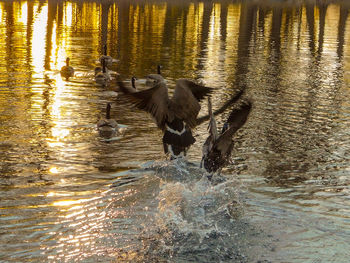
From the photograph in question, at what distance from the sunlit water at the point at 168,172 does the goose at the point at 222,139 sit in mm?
368

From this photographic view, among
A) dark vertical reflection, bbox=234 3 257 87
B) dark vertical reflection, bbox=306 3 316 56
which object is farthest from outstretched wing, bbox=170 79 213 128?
dark vertical reflection, bbox=306 3 316 56

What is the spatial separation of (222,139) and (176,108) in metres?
1.78

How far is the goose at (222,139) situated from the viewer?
10086 mm

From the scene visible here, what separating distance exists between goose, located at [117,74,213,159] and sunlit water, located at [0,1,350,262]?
0.60m

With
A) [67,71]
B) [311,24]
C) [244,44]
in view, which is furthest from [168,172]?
[311,24]

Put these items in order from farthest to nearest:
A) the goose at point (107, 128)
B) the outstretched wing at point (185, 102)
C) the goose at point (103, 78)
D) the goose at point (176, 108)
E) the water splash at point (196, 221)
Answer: the goose at point (103, 78)
the goose at point (107, 128)
the outstretched wing at point (185, 102)
the goose at point (176, 108)
the water splash at point (196, 221)

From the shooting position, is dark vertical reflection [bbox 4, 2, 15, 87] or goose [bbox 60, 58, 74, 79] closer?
goose [bbox 60, 58, 74, 79]

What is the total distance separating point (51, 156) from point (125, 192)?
2.60 meters

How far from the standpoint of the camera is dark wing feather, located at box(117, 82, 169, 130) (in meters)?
11.2

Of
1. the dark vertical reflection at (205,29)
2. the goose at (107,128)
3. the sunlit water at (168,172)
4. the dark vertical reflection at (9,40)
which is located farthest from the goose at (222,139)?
the dark vertical reflection at (205,29)

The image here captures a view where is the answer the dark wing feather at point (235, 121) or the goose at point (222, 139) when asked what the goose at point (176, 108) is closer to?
the goose at point (222, 139)

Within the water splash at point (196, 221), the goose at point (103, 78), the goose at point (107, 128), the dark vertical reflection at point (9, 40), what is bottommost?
the water splash at point (196, 221)

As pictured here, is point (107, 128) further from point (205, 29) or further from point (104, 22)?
point (104, 22)

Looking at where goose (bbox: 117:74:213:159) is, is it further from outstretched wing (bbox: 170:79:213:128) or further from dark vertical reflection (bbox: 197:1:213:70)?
dark vertical reflection (bbox: 197:1:213:70)
